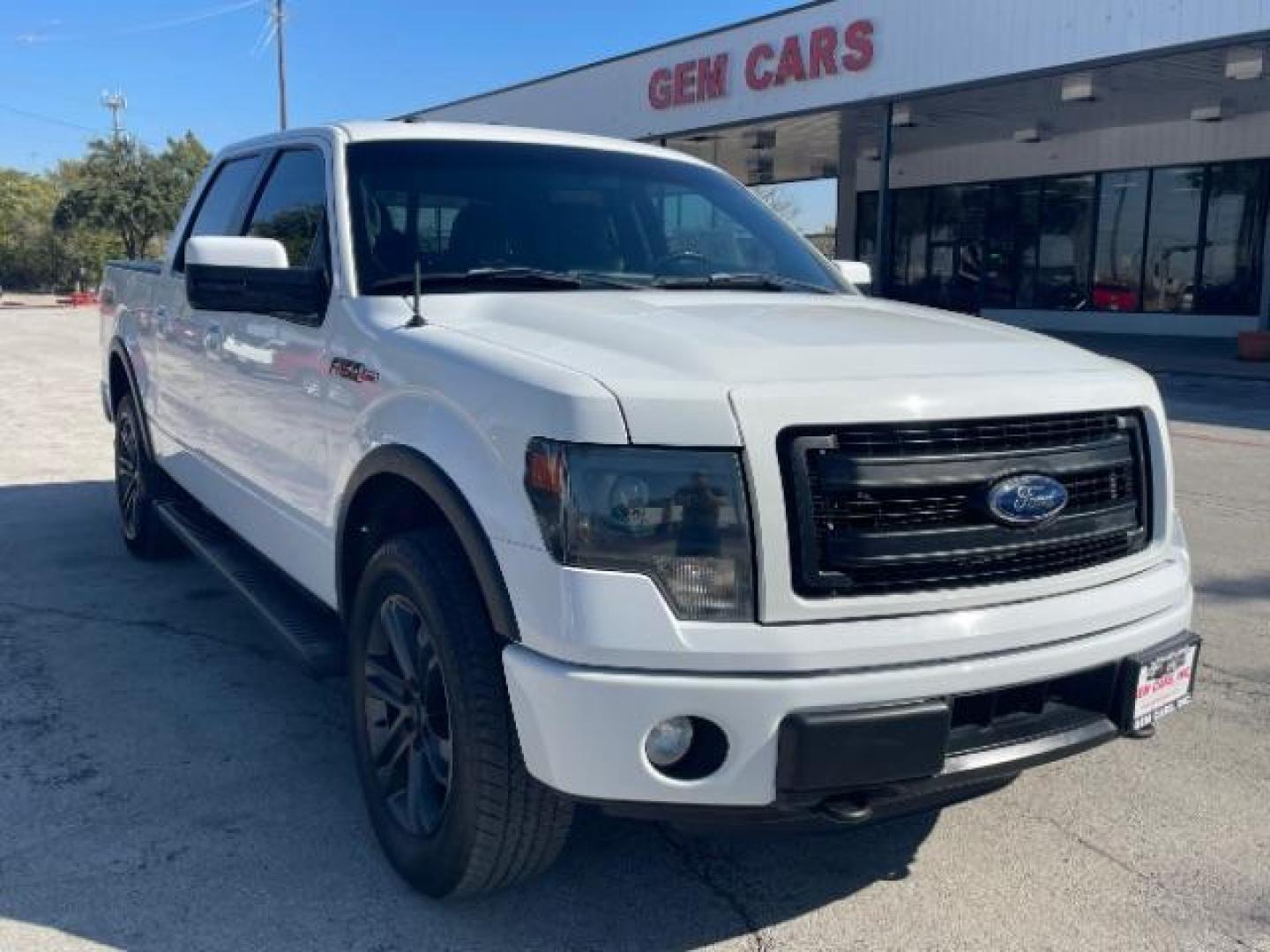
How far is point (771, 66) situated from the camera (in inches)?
797

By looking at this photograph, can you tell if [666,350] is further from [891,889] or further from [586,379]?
[891,889]

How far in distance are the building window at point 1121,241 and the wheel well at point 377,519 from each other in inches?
920

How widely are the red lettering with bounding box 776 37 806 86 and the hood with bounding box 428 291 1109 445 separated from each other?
1739 centimetres

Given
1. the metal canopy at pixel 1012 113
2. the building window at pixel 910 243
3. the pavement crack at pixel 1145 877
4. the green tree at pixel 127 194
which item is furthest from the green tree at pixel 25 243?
the pavement crack at pixel 1145 877

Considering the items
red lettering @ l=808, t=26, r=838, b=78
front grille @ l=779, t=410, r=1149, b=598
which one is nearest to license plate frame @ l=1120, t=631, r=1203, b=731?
front grille @ l=779, t=410, r=1149, b=598

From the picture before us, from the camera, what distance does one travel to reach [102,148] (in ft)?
159

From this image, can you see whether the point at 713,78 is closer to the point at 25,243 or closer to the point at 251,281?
the point at 251,281

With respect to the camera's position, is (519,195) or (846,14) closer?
(519,195)

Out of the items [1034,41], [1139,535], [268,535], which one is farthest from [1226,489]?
[1034,41]

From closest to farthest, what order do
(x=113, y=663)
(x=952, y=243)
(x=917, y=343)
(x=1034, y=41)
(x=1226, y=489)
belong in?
(x=917, y=343), (x=113, y=663), (x=1226, y=489), (x=1034, y=41), (x=952, y=243)

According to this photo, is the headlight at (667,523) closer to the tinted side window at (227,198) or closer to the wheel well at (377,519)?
the wheel well at (377,519)

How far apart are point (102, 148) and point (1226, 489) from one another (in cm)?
5012

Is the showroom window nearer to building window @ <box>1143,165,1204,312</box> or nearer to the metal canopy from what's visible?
building window @ <box>1143,165,1204,312</box>

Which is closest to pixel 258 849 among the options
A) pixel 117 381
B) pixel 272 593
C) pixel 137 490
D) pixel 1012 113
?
pixel 272 593
